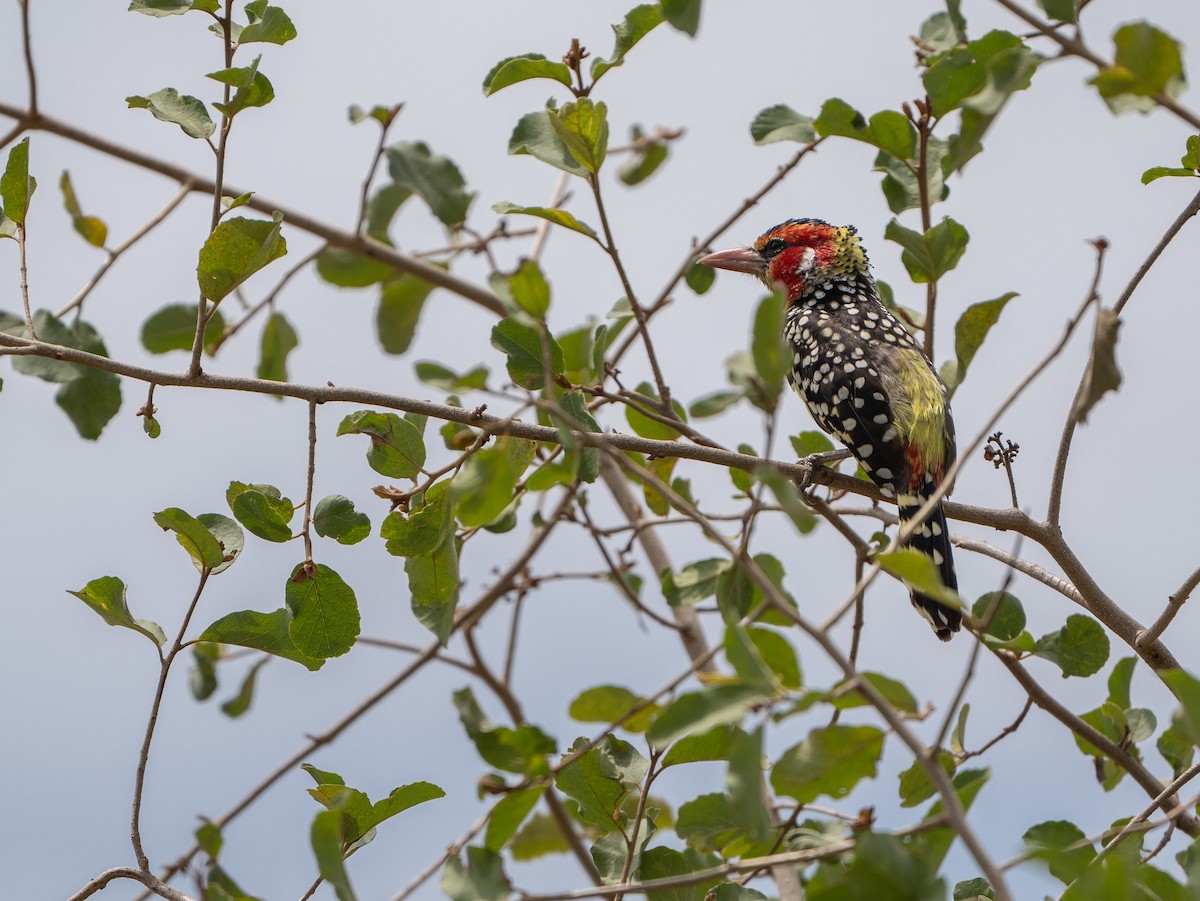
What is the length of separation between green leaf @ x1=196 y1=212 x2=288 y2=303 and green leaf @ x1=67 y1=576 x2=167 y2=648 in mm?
586

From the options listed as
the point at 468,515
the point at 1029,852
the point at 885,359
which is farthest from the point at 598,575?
the point at 1029,852

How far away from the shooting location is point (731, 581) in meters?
2.92

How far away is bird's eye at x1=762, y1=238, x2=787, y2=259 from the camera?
16.9 feet

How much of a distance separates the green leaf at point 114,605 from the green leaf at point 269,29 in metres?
1.10

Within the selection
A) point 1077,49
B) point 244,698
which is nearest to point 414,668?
point 244,698

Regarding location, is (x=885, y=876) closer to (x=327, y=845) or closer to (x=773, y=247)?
→ (x=327, y=845)

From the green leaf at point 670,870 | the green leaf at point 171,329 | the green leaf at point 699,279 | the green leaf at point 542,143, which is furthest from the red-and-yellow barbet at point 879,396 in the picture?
the green leaf at point 171,329

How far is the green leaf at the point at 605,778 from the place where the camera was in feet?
7.54

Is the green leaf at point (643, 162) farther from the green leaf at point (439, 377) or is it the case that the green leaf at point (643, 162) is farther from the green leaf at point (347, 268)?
the green leaf at point (439, 377)

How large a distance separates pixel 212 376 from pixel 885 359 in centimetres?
234

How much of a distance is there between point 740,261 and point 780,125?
7.73ft

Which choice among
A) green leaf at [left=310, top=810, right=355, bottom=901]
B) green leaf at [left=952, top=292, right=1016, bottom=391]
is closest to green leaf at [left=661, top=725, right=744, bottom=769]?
green leaf at [left=310, top=810, right=355, bottom=901]

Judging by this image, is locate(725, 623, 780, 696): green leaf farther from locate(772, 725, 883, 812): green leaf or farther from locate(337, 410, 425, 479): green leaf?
locate(337, 410, 425, 479): green leaf

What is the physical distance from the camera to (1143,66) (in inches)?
65.7
